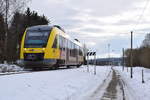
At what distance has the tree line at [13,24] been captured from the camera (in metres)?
45.5

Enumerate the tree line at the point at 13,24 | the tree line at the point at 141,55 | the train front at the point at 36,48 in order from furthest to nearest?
the tree line at the point at 141,55
the tree line at the point at 13,24
the train front at the point at 36,48

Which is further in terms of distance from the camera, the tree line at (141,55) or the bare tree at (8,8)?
the tree line at (141,55)

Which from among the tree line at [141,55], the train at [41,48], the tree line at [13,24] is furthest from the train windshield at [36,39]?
the tree line at [141,55]

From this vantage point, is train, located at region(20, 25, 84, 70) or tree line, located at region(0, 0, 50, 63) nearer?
train, located at region(20, 25, 84, 70)

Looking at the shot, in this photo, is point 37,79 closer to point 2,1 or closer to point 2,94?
point 2,94

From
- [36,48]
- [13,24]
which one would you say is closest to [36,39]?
[36,48]

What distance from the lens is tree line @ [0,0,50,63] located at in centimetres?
4553

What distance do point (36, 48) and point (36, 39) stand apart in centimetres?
107

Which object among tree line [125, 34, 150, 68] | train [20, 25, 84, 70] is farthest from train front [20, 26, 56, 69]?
tree line [125, 34, 150, 68]

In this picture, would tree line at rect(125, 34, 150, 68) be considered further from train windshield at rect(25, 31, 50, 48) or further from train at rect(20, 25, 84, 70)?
train windshield at rect(25, 31, 50, 48)

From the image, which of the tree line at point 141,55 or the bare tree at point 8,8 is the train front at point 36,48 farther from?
the tree line at point 141,55

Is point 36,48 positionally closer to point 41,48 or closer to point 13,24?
point 41,48

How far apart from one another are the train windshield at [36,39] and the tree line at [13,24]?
60.1ft

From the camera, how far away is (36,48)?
82.6 ft
